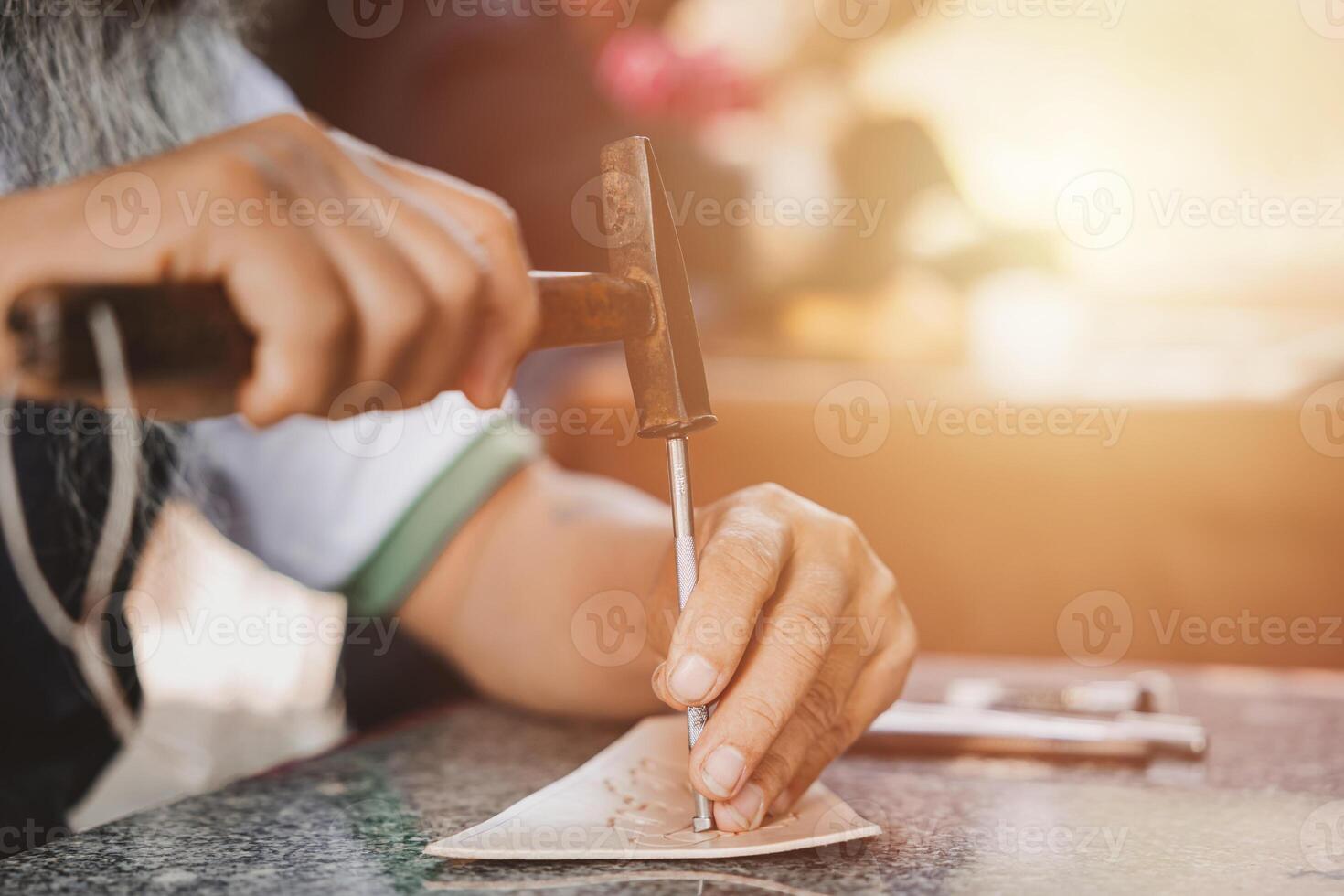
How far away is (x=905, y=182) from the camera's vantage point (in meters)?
3.22

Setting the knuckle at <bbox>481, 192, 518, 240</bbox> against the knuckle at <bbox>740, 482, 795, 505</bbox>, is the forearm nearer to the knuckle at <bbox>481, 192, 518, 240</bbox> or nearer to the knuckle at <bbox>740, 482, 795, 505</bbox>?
the knuckle at <bbox>740, 482, 795, 505</bbox>

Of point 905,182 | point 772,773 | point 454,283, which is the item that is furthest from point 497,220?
point 905,182

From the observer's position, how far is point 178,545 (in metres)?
0.96

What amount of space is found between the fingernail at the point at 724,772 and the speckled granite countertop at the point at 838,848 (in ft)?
0.10

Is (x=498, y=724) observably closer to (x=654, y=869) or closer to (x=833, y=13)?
(x=654, y=869)

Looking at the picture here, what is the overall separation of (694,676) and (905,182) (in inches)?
116

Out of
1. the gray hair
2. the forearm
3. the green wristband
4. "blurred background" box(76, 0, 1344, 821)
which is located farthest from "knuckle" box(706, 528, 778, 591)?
"blurred background" box(76, 0, 1344, 821)

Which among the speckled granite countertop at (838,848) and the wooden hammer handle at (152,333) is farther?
the speckled granite countertop at (838,848)

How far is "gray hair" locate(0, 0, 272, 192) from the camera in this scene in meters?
0.76

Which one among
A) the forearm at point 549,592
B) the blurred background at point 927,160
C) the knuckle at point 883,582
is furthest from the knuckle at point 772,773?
the blurred background at point 927,160

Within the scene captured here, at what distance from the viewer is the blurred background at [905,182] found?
178 cm

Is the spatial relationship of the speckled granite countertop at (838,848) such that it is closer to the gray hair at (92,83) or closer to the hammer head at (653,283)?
the hammer head at (653,283)

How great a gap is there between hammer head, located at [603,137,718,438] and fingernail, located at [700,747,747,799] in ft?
0.49

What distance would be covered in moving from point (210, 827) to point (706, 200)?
2.88 metres
